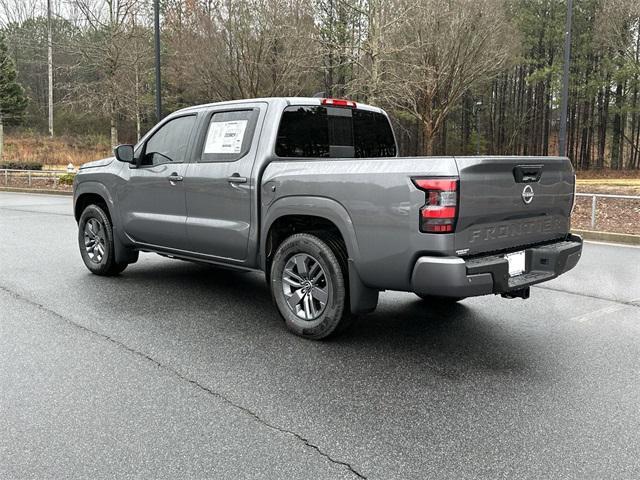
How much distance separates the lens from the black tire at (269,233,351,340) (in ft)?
15.0

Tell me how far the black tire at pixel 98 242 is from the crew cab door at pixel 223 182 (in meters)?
1.60

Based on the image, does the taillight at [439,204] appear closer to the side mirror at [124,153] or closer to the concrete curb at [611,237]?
the side mirror at [124,153]

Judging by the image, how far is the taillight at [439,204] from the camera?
3854 mm

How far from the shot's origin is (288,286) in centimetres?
495

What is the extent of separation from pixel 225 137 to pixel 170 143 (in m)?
0.90

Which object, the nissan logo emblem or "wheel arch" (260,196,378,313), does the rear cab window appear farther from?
the nissan logo emblem

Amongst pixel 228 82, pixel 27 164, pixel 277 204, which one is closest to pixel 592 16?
pixel 228 82

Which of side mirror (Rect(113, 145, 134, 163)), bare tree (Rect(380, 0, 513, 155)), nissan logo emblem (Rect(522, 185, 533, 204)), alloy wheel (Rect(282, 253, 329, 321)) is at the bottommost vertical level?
alloy wheel (Rect(282, 253, 329, 321))

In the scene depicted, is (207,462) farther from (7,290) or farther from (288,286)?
(7,290)

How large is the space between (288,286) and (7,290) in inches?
133

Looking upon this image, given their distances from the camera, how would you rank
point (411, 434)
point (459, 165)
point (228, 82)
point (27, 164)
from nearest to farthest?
point (411, 434) → point (459, 165) → point (228, 82) → point (27, 164)

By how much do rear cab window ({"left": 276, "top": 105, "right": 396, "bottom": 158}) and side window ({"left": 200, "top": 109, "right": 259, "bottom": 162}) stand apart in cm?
34

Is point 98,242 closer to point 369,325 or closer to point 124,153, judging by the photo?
point 124,153

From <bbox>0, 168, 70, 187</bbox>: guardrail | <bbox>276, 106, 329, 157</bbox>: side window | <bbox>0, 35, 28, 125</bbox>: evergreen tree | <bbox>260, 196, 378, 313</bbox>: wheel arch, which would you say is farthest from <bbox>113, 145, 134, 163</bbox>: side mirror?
<bbox>0, 35, 28, 125</bbox>: evergreen tree
